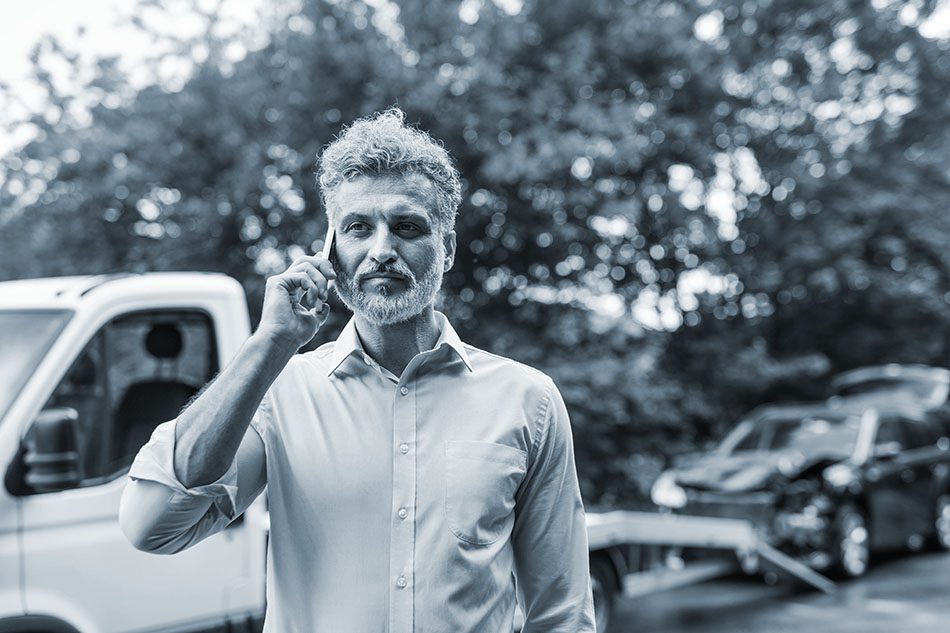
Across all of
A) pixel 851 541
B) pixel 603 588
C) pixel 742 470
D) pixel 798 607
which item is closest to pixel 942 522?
pixel 851 541

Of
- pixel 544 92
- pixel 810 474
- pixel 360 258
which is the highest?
pixel 544 92

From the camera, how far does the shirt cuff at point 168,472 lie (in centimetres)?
164

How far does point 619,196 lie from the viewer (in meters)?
11.3

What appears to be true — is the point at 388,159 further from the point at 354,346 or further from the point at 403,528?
→ the point at 403,528

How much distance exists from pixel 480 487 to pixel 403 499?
144 millimetres

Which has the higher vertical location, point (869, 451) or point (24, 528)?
point (24, 528)

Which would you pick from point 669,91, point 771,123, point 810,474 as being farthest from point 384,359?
point 771,123

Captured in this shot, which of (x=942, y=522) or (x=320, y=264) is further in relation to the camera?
(x=942, y=522)

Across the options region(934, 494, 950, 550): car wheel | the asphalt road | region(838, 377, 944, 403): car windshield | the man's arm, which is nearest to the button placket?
the man's arm

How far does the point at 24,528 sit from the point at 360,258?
7.80 feet

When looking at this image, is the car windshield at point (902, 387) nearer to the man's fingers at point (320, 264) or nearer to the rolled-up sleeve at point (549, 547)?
the rolled-up sleeve at point (549, 547)

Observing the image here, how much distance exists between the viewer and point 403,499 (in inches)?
71.8

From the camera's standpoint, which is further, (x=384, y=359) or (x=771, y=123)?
(x=771, y=123)

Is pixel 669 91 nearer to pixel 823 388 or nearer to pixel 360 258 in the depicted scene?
pixel 823 388
